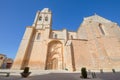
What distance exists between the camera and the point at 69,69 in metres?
17.5

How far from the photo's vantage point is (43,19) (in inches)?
1187

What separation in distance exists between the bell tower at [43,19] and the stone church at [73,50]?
3108 millimetres

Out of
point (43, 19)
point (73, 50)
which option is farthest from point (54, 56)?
point (43, 19)

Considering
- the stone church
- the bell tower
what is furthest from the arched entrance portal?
the bell tower

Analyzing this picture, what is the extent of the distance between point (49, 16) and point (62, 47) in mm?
12962

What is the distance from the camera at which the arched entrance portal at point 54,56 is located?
68.7ft

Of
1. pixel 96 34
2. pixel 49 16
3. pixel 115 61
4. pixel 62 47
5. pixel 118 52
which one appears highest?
pixel 49 16

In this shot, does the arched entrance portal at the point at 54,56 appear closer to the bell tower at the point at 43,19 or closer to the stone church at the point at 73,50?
the stone church at the point at 73,50

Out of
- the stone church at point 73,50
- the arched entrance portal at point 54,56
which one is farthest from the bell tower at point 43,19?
the arched entrance portal at point 54,56

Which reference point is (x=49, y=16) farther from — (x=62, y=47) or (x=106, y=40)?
(x=106, y=40)

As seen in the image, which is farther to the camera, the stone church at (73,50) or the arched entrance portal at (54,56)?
the arched entrance portal at (54,56)

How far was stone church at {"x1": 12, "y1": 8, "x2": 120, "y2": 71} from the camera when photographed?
18.5 meters

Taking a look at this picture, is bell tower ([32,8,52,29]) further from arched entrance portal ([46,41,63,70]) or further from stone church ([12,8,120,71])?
arched entrance portal ([46,41,63,70])

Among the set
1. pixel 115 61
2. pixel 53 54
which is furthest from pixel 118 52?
pixel 53 54
